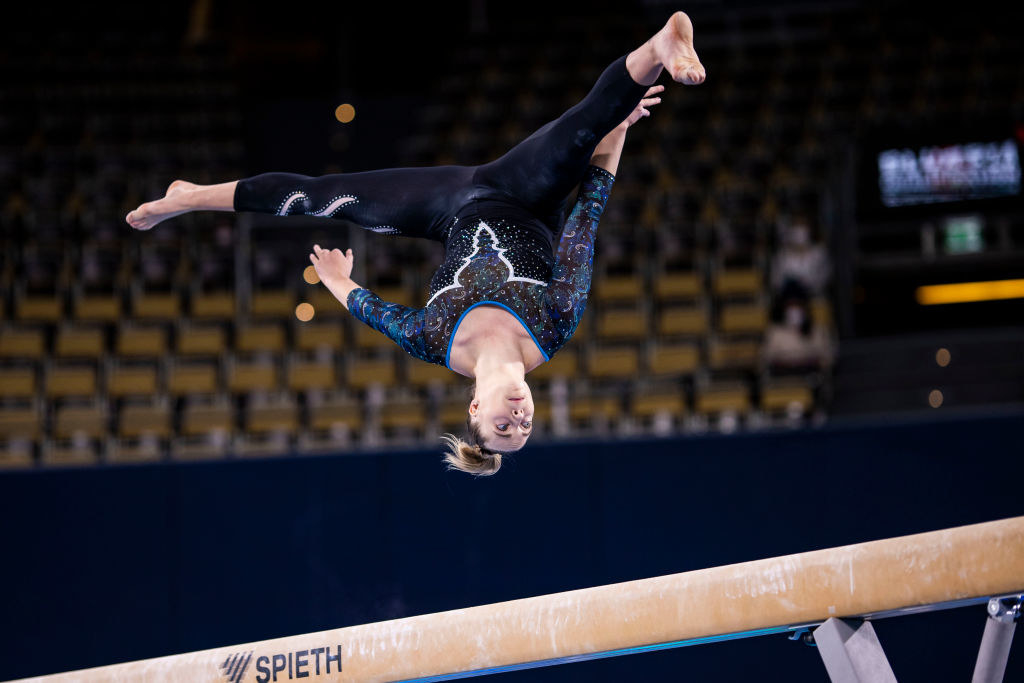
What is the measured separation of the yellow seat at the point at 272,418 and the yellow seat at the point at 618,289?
3145 mm

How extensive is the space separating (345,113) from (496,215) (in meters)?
11.3

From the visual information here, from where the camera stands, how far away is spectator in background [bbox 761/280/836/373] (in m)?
8.52

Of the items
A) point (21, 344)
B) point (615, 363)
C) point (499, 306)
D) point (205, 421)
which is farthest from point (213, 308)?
point (499, 306)

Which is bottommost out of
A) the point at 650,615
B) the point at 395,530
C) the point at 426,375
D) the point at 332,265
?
the point at 650,615

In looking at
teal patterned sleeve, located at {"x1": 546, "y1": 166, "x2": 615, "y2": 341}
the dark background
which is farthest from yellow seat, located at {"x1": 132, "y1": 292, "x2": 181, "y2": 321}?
teal patterned sleeve, located at {"x1": 546, "y1": 166, "x2": 615, "y2": 341}

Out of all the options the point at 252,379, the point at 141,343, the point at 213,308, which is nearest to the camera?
the point at 252,379

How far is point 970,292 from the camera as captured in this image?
33.7 ft

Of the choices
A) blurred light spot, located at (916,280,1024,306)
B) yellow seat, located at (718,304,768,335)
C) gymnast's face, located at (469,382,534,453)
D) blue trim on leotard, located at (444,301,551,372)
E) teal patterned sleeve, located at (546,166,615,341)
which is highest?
blurred light spot, located at (916,280,1024,306)

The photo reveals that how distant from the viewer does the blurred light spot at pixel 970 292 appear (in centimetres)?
1011

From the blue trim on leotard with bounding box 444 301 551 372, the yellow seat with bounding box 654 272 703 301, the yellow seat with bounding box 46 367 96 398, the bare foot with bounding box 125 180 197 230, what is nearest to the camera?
the blue trim on leotard with bounding box 444 301 551 372

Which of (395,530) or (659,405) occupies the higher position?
(659,405)

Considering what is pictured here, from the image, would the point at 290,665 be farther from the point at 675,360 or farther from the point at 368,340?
the point at 368,340

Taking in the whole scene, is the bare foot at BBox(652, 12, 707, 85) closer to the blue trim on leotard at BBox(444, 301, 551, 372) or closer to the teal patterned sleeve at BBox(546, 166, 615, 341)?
the teal patterned sleeve at BBox(546, 166, 615, 341)

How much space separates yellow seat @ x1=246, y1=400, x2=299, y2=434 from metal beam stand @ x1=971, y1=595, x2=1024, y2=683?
5997 millimetres
